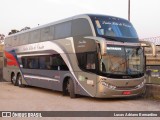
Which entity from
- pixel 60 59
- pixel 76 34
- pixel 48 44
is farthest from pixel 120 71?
pixel 48 44

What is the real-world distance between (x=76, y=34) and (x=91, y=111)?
5176 millimetres

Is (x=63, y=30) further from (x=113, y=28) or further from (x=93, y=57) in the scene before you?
(x=93, y=57)

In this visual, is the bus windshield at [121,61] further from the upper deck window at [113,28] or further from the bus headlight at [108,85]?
the upper deck window at [113,28]

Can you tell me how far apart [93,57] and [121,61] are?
1.23 meters

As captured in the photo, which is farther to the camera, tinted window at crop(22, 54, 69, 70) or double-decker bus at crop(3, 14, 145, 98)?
tinted window at crop(22, 54, 69, 70)

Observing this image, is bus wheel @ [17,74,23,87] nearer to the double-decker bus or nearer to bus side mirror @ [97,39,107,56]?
the double-decker bus

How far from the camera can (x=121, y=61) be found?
1484cm

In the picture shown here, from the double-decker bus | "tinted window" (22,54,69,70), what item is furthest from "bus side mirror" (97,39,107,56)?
"tinted window" (22,54,69,70)

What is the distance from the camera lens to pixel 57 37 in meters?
18.2

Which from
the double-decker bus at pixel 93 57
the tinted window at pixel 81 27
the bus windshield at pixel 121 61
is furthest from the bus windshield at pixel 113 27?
the bus windshield at pixel 121 61

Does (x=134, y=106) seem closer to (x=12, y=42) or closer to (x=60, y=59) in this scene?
(x=60, y=59)

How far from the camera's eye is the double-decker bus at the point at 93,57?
14.6 metres

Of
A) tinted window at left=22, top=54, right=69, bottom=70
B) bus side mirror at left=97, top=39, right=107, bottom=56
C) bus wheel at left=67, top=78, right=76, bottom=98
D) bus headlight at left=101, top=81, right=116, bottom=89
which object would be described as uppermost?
bus side mirror at left=97, top=39, right=107, bottom=56

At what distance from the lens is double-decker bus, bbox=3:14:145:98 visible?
14.6 m
